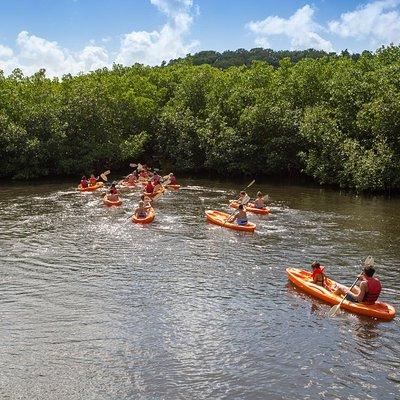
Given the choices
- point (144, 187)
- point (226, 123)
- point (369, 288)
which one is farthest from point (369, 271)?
point (226, 123)

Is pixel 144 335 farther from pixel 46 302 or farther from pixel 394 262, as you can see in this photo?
pixel 394 262

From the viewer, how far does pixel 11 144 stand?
37.2 m

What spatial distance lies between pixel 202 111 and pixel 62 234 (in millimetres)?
24827

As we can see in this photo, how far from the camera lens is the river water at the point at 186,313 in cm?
1045

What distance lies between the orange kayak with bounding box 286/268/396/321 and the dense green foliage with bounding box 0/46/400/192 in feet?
60.2

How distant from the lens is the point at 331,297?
14.5 meters

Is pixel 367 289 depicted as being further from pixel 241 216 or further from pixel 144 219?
pixel 144 219

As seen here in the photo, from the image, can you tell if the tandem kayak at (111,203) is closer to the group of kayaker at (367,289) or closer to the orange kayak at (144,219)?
the orange kayak at (144,219)

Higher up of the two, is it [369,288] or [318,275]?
[369,288]

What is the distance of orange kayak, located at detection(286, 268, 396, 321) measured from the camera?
13.4 meters

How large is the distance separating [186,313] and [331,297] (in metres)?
4.15

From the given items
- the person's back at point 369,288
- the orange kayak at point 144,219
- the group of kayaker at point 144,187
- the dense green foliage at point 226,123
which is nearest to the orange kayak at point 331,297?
the person's back at point 369,288

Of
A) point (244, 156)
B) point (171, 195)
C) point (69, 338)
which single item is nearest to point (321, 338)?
point (69, 338)

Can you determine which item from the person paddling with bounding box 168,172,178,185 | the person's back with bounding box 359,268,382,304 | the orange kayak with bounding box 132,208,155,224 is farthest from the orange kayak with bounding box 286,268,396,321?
the person paddling with bounding box 168,172,178,185
